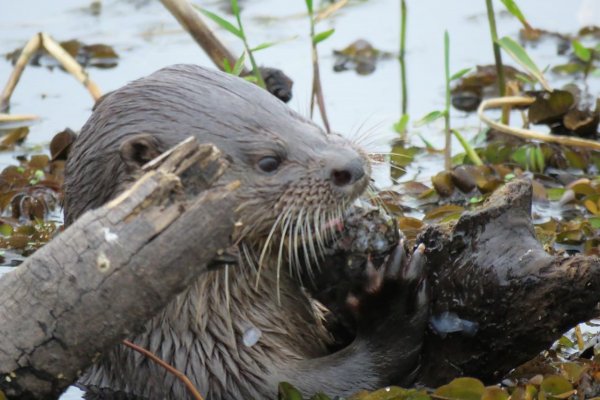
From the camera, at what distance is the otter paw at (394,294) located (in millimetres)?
3119

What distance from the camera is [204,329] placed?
10.5ft

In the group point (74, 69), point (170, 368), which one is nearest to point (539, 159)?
point (74, 69)

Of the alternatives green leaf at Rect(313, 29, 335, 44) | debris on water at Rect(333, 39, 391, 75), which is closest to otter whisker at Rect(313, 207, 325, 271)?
green leaf at Rect(313, 29, 335, 44)

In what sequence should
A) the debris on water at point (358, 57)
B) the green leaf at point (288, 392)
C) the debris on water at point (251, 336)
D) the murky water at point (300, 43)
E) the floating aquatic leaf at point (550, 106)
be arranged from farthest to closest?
the debris on water at point (358, 57), the murky water at point (300, 43), the floating aquatic leaf at point (550, 106), the debris on water at point (251, 336), the green leaf at point (288, 392)

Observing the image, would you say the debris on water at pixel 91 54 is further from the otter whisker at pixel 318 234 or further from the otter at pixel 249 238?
the otter whisker at pixel 318 234

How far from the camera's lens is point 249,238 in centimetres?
315

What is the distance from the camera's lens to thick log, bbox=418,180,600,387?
9.77 ft

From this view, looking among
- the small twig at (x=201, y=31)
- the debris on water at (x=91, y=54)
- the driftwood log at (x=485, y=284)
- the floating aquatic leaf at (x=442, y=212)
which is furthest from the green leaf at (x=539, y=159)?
the debris on water at (x=91, y=54)

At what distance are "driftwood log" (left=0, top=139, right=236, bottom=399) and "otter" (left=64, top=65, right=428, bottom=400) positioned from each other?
14.9 inches

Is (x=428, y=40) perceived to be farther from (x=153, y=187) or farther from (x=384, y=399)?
(x=153, y=187)

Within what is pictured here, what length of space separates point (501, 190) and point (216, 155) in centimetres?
82

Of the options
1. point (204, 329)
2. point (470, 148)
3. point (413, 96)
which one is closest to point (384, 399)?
point (204, 329)

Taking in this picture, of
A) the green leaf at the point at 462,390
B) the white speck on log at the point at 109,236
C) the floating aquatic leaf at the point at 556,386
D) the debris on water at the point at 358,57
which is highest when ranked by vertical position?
the white speck on log at the point at 109,236

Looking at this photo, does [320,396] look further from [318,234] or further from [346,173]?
[346,173]
